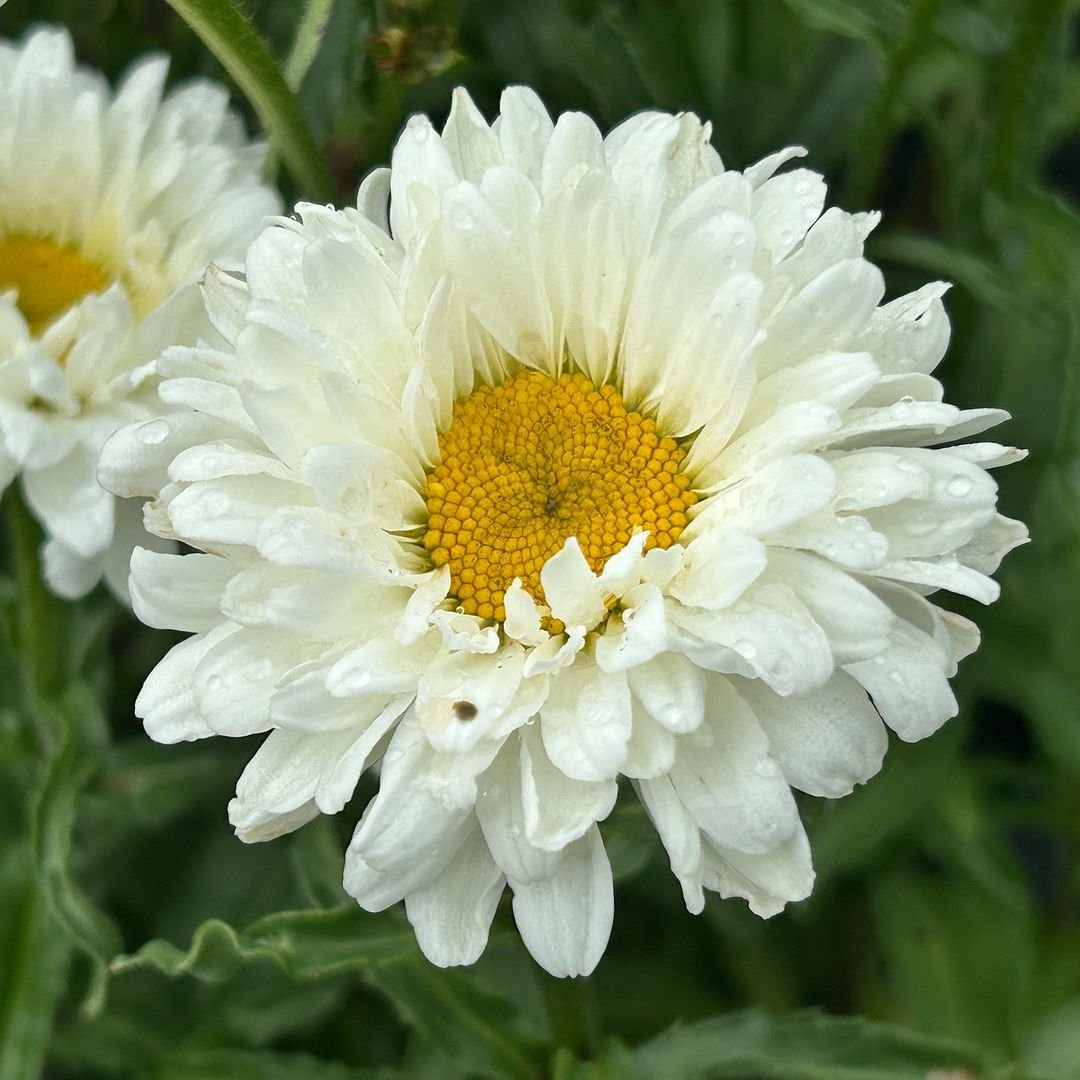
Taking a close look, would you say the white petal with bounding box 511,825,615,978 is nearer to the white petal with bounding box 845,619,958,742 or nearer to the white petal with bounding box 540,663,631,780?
the white petal with bounding box 540,663,631,780

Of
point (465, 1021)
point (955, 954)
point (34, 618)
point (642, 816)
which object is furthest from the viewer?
point (955, 954)

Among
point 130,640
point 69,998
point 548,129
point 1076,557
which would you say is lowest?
point 69,998

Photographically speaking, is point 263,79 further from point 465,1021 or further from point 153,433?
point 465,1021

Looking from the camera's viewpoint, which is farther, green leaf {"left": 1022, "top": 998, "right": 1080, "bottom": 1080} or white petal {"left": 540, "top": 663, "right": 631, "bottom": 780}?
green leaf {"left": 1022, "top": 998, "right": 1080, "bottom": 1080}

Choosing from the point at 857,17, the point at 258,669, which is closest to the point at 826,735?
the point at 258,669

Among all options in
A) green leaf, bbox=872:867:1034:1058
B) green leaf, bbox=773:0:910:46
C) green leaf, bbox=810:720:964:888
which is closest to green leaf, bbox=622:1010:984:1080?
green leaf, bbox=810:720:964:888

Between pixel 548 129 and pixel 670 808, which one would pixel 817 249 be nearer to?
pixel 548 129

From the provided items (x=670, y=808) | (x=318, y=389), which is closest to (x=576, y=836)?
(x=670, y=808)
